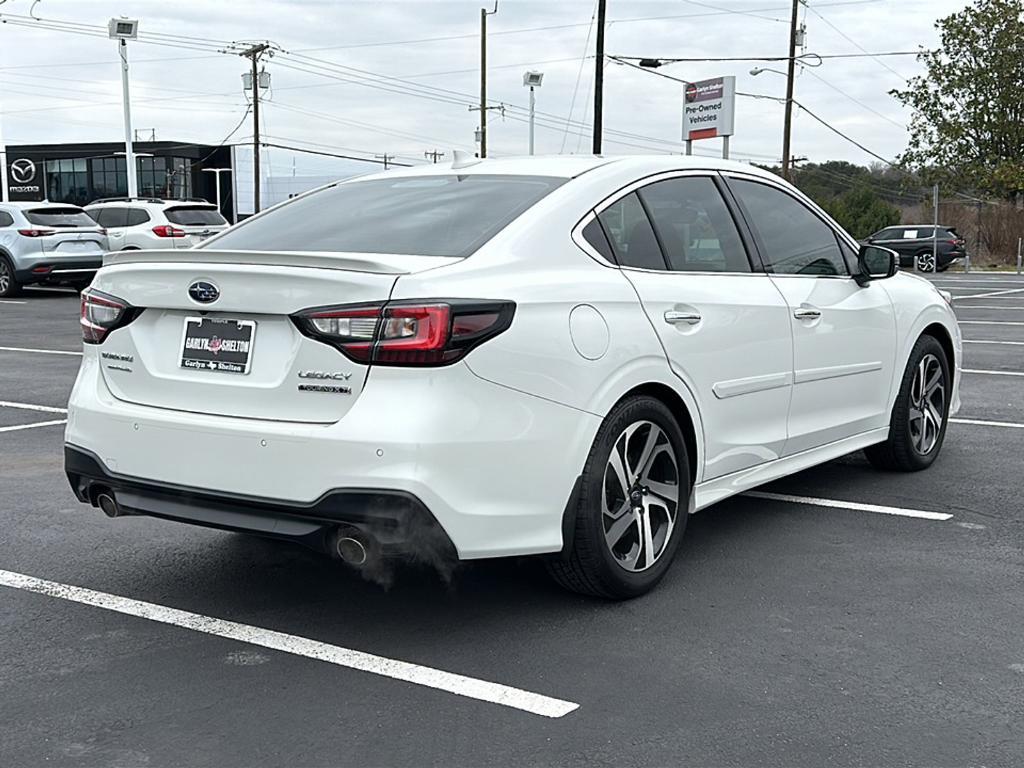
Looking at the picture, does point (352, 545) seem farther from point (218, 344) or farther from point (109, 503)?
point (109, 503)

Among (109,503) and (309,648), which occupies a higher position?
(109,503)

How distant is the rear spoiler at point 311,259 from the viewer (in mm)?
3688

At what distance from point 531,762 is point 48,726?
135 cm

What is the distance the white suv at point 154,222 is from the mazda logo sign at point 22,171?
52.7 m

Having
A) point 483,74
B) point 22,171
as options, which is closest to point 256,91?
point 483,74

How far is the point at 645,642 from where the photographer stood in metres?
3.91

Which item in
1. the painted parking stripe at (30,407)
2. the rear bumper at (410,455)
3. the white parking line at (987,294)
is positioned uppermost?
the rear bumper at (410,455)

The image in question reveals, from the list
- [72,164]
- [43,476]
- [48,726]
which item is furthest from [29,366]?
[72,164]

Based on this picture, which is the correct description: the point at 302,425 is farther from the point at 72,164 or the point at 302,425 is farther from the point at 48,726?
the point at 72,164

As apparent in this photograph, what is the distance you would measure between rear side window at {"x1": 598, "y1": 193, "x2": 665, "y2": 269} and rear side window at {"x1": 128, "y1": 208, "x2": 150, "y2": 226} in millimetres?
20290

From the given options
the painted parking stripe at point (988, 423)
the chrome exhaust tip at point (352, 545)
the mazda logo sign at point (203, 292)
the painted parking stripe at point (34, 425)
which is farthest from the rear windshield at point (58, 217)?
the chrome exhaust tip at point (352, 545)

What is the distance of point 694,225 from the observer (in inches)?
193

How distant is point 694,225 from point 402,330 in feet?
5.81

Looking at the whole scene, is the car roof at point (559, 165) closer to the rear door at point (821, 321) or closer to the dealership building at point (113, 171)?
the rear door at point (821, 321)
